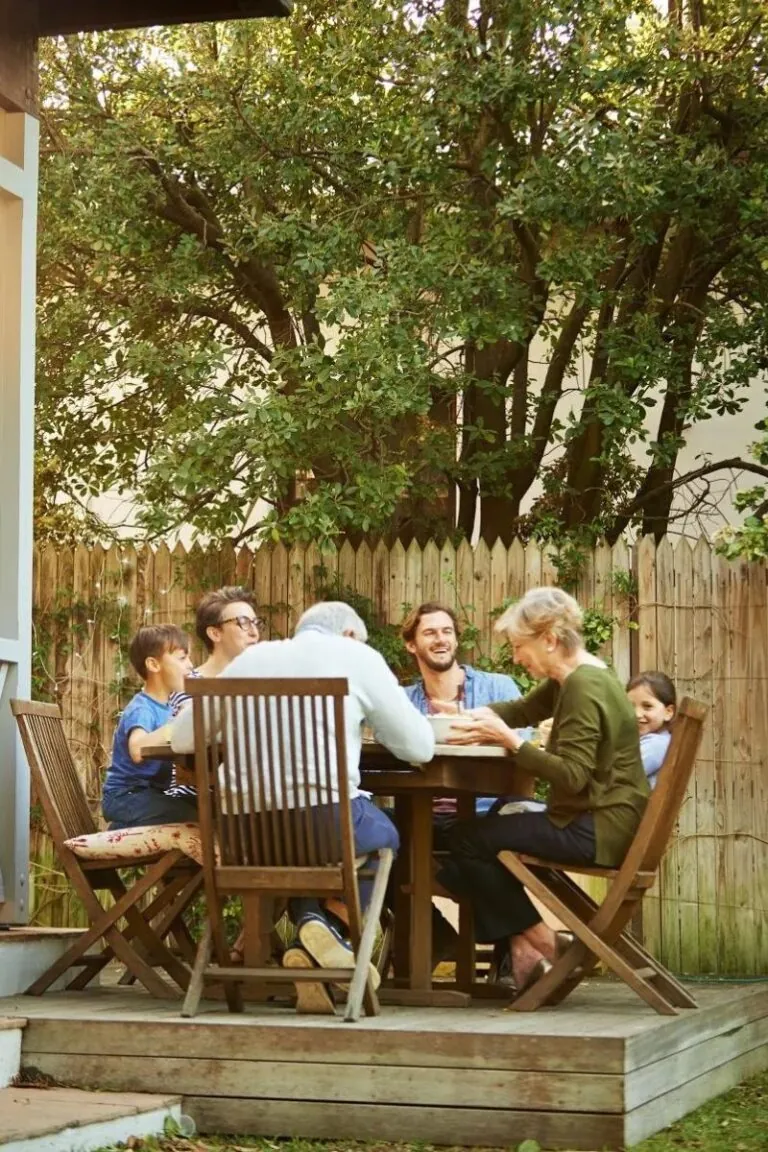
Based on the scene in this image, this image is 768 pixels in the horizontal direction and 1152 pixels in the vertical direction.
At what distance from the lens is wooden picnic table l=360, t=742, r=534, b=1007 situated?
5457mm

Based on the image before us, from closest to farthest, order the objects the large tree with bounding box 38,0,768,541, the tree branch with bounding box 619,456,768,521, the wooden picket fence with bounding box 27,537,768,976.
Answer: the wooden picket fence with bounding box 27,537,768,976
the large tree with bounding box 38,0,768,541
the tree branch with bounding box 619,456,768,521

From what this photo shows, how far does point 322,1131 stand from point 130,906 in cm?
121

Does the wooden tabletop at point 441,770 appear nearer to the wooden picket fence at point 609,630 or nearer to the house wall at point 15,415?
the house wall at point 15,415

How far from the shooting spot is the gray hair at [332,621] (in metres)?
5.26

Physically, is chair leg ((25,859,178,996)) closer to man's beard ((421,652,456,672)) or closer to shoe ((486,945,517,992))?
shoe ((486,945,517,992))

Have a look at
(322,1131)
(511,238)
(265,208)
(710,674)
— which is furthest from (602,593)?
(322,1131)

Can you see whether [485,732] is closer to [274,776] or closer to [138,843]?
[274,776]

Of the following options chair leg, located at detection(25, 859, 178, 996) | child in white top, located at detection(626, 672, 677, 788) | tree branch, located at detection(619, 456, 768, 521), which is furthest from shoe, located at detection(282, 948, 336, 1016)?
tree branch, located at detection(619, 456, 768, 521)

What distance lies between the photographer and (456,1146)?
4547 mm

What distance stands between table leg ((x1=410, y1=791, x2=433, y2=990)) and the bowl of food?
20cm

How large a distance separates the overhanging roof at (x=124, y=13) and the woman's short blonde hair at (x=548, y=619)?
2.76m

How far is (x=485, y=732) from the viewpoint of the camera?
5.48 metres

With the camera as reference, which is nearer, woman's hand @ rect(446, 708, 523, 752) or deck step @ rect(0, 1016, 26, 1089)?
deck step @ rect(0, 1016, 26, 1089)

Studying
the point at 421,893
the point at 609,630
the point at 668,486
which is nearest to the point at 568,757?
the point at 421,893
